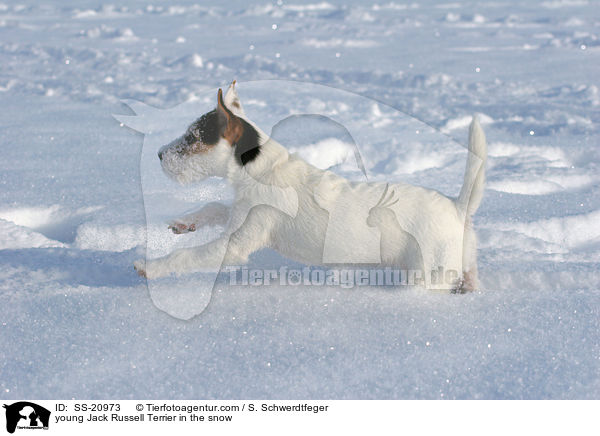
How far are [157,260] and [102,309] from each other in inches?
9.3

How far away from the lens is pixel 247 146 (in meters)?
1.93

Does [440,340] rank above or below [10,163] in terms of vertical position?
above

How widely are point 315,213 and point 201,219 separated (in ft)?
1.49

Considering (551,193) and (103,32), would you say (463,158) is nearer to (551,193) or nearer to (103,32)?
(551,193)

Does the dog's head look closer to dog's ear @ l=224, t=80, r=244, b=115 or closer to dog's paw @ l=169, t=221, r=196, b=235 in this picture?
dog's ear @ l=224, t=80, r=244, b=115

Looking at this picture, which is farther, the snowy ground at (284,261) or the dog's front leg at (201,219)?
the dog's front leg at (201,219)

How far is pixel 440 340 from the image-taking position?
173 centimetres

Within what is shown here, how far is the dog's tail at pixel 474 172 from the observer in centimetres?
183

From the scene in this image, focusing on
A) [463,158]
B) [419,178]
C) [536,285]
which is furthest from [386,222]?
[463,158]

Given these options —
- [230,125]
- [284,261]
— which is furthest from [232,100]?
[284,261]

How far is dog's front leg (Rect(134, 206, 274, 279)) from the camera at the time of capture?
190 centimetres
